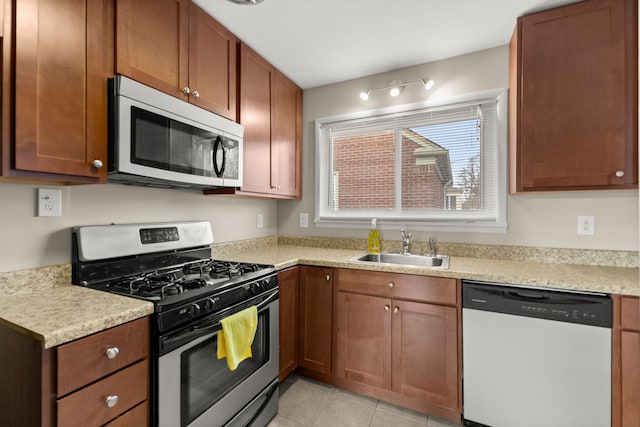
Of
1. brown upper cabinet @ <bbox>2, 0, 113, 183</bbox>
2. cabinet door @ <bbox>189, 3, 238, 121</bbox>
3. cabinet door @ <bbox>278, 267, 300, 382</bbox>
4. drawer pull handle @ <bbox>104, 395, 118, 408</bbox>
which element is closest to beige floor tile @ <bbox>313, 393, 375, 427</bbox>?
cabinet door @ <bbox>278, 267, 300, 382</bbox>

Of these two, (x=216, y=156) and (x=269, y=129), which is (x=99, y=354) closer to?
(x=216, y=156)

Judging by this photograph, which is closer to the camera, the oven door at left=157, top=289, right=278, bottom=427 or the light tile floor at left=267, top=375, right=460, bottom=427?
the oven door at left=157, top=289, right=278, bottom=427

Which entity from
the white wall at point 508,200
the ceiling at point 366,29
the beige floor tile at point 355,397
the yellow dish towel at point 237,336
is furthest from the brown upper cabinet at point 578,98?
the yellow dish towel at point 237,336

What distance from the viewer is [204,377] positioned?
132 centimetres

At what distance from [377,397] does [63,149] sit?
2.11m

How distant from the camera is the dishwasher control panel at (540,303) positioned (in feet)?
4.59

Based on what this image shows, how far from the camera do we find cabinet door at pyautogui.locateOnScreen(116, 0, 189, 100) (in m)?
1.32

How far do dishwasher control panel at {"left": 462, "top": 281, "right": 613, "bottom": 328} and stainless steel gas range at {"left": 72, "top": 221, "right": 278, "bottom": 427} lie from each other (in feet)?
3.70

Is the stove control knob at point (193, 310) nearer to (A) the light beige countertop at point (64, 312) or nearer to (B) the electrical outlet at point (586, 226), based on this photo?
(A) the light beige countertop at point (64, 312)

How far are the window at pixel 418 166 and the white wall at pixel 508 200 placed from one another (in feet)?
0.26

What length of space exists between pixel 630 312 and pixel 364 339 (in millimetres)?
1310

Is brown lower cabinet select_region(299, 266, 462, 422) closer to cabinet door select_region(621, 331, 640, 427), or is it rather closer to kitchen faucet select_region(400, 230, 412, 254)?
kitchen faucet select_region(400, 230, 412, 254)

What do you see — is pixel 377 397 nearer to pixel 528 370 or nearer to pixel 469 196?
pixel 528 370

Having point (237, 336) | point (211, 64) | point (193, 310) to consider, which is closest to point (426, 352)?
point (237, 336)
